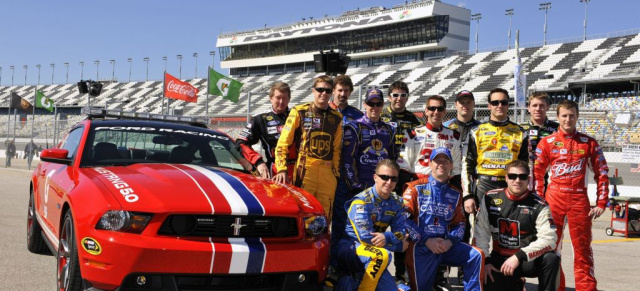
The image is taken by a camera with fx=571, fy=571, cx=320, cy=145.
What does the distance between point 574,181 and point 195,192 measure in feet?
10.6

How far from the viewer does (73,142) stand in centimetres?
486

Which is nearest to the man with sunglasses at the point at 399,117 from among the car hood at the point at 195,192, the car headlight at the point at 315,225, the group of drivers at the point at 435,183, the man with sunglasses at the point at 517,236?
the group of drivers at the point at 435,183

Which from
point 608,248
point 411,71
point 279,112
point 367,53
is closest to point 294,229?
point 279,112

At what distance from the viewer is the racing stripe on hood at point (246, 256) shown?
3230mm

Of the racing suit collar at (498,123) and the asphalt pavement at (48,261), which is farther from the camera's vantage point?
the racing suit collar at (498,123)

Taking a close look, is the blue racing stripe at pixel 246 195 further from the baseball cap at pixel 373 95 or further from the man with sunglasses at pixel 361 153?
the baseball cap at pixel 373 95

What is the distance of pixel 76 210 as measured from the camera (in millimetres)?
3547

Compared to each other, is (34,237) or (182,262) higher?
(182,262)

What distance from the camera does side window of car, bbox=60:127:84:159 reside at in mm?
4602

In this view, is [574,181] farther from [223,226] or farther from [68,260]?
[68,260]

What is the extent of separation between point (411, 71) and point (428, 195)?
48.4 metres

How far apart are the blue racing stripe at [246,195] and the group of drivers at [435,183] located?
65cm

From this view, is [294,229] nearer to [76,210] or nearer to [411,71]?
[76,210]

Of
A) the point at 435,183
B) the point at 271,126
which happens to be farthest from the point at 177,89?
the point at 435,183
